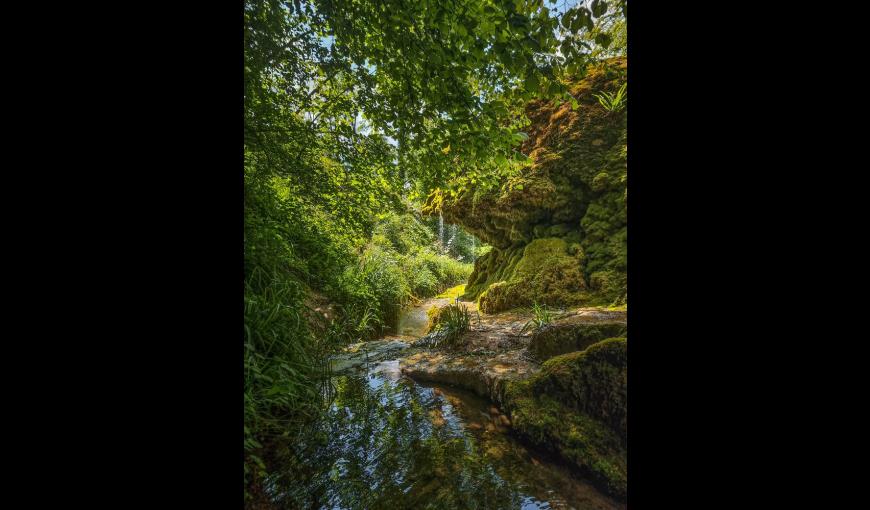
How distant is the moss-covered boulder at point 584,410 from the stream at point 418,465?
0.40 ft

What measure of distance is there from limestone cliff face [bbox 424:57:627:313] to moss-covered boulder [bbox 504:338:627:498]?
2812 millimetres

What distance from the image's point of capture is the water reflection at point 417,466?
6.36ft

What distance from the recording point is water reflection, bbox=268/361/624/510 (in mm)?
1938

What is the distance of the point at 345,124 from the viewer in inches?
115

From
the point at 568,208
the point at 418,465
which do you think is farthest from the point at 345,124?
the point at 568,208

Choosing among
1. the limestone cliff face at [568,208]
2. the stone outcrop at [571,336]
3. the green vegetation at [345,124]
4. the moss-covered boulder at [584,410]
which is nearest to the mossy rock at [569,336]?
the stone outcrop at [571,336]

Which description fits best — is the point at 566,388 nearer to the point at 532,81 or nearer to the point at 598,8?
the point at 532,81

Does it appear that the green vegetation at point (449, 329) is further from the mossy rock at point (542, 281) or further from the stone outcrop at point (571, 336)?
the stone outcrop at point (571, 336)

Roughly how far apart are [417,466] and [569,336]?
2047 mm

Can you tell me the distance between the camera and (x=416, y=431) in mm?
2641
